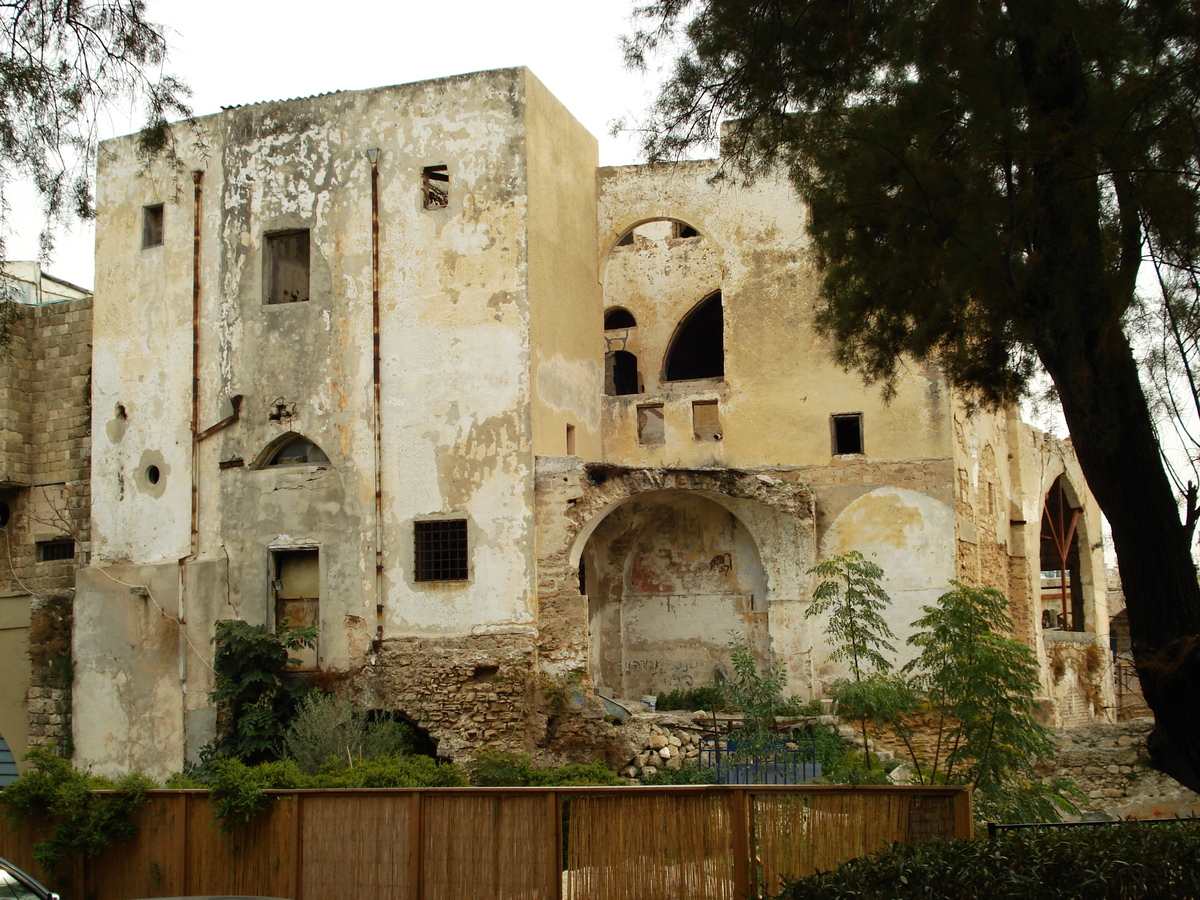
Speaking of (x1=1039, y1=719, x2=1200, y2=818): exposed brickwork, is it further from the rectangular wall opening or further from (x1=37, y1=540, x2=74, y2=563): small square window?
(x1=37, y1=540, x2=74, y2=563): small square window

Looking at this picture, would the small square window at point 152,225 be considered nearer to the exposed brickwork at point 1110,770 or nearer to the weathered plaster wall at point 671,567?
the weathered plaster wall at point 671,567

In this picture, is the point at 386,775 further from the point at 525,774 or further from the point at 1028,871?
the point at 1028,871

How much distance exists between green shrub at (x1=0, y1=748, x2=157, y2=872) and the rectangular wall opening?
23.2ft

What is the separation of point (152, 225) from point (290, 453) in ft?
14.5

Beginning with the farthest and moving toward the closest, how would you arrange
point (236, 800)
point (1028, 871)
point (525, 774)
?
point (525, 774) → point (236, 800) → point (1028, 871)

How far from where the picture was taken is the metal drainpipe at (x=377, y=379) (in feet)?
55.5

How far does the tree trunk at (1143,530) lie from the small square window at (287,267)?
13086 mm

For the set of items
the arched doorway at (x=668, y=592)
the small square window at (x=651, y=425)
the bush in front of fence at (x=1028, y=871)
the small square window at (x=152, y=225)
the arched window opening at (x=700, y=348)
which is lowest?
the bush in front of fence at (x=1028, y=871)

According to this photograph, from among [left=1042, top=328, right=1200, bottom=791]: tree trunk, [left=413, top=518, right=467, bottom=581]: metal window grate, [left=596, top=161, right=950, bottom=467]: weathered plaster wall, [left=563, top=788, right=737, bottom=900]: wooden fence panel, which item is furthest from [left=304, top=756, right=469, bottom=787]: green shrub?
[left=1042, top=328, right=1200, bottom=791]: tree trunk

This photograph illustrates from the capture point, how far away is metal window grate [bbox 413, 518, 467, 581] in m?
16.8

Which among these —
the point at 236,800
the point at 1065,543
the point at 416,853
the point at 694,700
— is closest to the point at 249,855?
the point at 236,800

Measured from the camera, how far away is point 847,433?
18094 millimetres

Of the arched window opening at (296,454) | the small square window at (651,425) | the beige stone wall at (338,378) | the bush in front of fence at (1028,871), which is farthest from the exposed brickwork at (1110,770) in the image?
the arched window opening at (296,454)

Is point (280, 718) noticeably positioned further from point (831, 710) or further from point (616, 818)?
point (616, 818)
